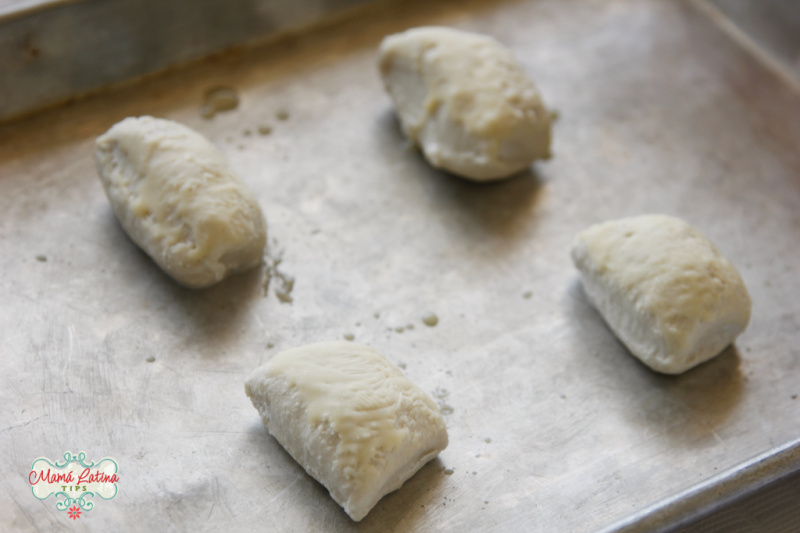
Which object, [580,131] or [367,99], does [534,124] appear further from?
[367,99]

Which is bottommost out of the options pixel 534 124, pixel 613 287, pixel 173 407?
pixel 173 407

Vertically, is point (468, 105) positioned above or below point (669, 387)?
above

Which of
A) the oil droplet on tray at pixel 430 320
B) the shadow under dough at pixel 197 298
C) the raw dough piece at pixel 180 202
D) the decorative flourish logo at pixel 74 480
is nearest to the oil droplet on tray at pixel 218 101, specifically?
the raw dough piece at pixel 180 202

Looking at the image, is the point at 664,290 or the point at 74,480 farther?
the point at 664,290

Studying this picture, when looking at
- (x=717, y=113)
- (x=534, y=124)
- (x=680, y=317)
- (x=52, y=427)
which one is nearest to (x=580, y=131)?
(x=534, y=124)

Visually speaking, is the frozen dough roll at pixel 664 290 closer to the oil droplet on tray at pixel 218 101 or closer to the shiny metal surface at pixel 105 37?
the oil droplet on tray at pixel 218 101

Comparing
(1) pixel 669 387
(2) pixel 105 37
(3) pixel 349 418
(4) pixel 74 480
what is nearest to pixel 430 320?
(3) pixel 349 418

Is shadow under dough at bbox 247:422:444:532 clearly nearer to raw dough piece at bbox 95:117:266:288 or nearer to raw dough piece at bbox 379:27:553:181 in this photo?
raw dough piece at bbox 95:117:266:288

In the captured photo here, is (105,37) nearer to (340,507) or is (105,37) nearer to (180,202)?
(180,202)
